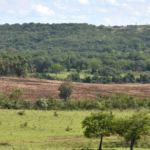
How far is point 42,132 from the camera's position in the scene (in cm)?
3123

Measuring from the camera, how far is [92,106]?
50906 millimetres

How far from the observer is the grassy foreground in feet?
86.7

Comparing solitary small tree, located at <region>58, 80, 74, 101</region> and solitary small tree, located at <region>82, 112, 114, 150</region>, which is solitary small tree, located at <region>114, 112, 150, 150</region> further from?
solitary small tree, located at <region>58, 80, 74, 101</region>

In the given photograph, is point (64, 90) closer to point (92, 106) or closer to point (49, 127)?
point (92, 106)

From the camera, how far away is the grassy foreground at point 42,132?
2642 centimetres

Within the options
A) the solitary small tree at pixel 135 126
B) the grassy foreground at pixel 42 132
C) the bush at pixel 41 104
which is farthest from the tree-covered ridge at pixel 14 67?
the solitary small tree at pixel 135 126

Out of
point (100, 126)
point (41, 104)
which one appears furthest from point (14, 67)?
point (100, 126)

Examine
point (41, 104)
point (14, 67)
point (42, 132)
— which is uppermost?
point (14, 67)

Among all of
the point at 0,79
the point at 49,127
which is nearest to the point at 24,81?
the point at 0,79

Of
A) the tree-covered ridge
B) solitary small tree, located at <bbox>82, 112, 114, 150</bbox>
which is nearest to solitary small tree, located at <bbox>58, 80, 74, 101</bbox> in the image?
solitary small tree, located at <bbox>82, 112, 114, 150</bbox>

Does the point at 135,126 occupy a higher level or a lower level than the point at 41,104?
higher

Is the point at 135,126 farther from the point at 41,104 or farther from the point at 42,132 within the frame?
the point at 41,104

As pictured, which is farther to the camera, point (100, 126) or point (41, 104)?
point (41, 104)

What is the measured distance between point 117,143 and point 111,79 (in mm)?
77517
